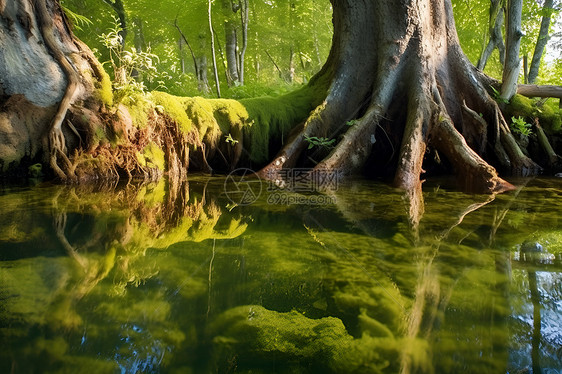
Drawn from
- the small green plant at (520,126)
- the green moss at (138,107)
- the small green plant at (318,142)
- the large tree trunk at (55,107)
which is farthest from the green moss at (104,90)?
the small green plant at (520,126)

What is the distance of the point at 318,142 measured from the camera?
18.2ft

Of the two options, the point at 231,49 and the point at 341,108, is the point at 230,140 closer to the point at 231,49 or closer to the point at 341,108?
the point at 341,108

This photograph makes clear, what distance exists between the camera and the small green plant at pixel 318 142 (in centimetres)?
547

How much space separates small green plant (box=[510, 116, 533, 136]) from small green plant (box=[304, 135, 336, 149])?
3.58 metres

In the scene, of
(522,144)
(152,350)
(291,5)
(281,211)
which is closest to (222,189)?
(281,211)

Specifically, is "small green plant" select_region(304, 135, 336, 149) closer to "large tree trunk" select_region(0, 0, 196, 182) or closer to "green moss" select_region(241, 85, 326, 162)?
"green moss" select_region(241, 85, 326, 162)

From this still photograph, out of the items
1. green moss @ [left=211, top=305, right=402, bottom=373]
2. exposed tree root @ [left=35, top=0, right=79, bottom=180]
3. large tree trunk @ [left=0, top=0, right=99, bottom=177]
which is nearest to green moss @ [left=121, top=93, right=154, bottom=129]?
large tree trunk @ [left=0, top=0, right=99, bottom=177]

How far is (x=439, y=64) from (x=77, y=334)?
668cm

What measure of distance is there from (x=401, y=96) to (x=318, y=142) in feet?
5.78

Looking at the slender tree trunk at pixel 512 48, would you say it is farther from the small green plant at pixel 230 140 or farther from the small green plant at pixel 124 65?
the small green plant at pixel 124 65

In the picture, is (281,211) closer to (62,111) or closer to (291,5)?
(62,111)

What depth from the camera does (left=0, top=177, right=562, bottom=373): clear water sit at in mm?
1074

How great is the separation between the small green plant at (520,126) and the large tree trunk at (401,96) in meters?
0.31

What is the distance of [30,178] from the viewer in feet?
14.3
